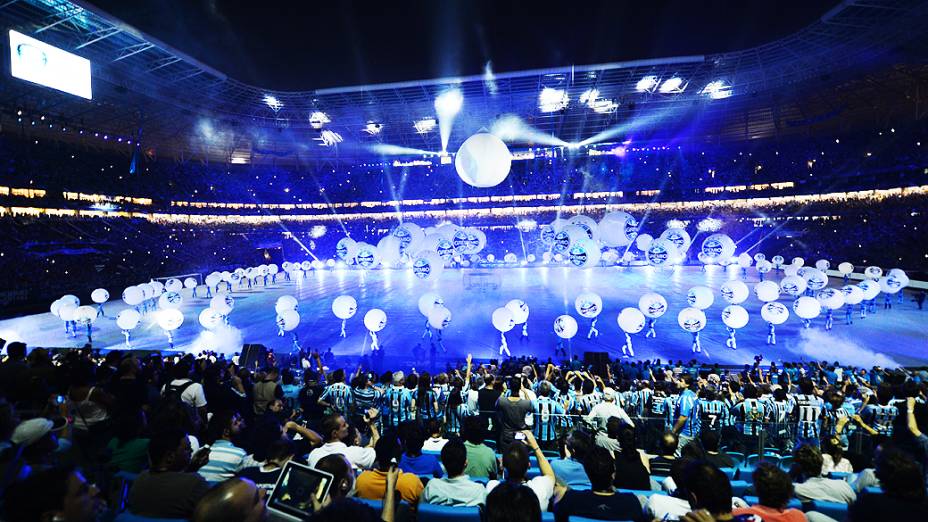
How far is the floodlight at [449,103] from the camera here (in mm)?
23266

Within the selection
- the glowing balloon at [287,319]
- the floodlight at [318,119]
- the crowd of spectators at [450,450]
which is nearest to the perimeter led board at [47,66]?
the floodlight at [318,119]

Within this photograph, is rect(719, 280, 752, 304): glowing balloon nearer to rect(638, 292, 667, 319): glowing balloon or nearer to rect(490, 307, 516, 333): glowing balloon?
rect(638, 292, 667, 319): glowing balloon

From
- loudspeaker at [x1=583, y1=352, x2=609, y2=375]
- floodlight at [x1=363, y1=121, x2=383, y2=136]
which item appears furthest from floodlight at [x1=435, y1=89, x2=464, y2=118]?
loudspeaker at [x1=583, y1=352, x2=609, y2=375]

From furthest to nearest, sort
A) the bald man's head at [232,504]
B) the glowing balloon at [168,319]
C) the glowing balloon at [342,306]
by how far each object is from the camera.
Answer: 1. the glowing balloon at [168,319]
2. the glowing balloon at [342,306]
3. the bald man's head at [232,504]

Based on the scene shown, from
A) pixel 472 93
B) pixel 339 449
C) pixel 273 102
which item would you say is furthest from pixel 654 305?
pixel 273 102

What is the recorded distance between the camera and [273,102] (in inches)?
1040

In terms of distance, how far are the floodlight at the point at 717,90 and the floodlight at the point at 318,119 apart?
25.9 m

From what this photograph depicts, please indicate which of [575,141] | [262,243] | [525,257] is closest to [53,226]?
[262,243]

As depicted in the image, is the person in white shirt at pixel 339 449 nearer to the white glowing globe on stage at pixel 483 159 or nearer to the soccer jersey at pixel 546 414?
the soccer jersey at pixel 546 414

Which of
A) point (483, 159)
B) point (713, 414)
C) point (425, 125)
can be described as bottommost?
point (713, 414)

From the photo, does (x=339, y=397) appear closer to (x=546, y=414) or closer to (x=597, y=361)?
(x=546, y=414)

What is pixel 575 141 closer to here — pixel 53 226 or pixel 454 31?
pixel 454 31

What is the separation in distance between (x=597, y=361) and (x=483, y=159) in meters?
5.82

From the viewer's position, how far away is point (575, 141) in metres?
37.9
